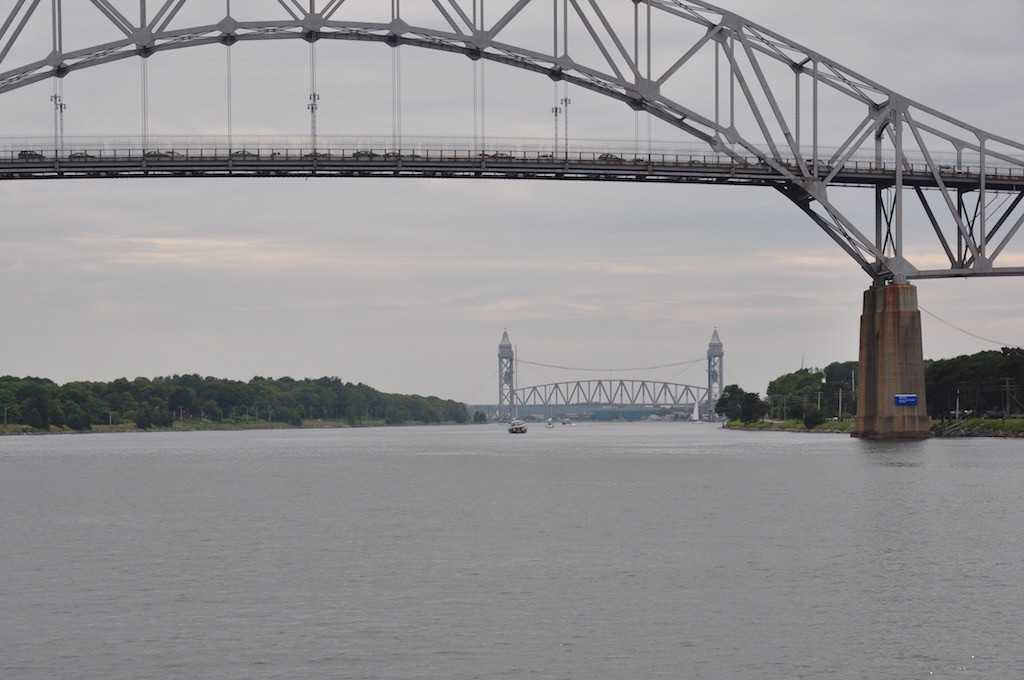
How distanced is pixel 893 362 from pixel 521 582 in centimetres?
7819

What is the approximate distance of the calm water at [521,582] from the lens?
29609mm

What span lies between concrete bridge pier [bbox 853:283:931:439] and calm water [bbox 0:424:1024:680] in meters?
35.9

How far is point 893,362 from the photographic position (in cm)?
11206

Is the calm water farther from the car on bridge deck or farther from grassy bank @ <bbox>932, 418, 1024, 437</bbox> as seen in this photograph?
grassy bank @ <bbox>932, 418, 1024, 437</bbox>

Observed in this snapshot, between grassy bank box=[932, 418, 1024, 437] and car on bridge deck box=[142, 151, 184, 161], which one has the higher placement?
car on bridge deck box=[142, 151, 184, 161]

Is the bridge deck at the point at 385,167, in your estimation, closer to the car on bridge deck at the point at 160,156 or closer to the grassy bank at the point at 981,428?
the car on bridge deck at the point at 160,156

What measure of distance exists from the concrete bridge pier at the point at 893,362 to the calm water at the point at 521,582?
35.9 metres

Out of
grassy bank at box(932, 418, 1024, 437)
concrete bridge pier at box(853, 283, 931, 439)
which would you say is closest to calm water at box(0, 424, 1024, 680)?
concrete bridge pier at box(853, 283, 931, 439)

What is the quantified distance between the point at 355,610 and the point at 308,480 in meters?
56.2

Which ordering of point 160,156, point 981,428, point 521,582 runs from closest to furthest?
point 521,582, point 160,156, point 981,428

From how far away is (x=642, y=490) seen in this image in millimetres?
76188

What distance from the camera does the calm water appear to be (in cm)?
2961

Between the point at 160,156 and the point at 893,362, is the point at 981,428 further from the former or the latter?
the point at 160,156

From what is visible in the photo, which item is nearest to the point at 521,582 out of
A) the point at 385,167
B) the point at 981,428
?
the point at 385,167
